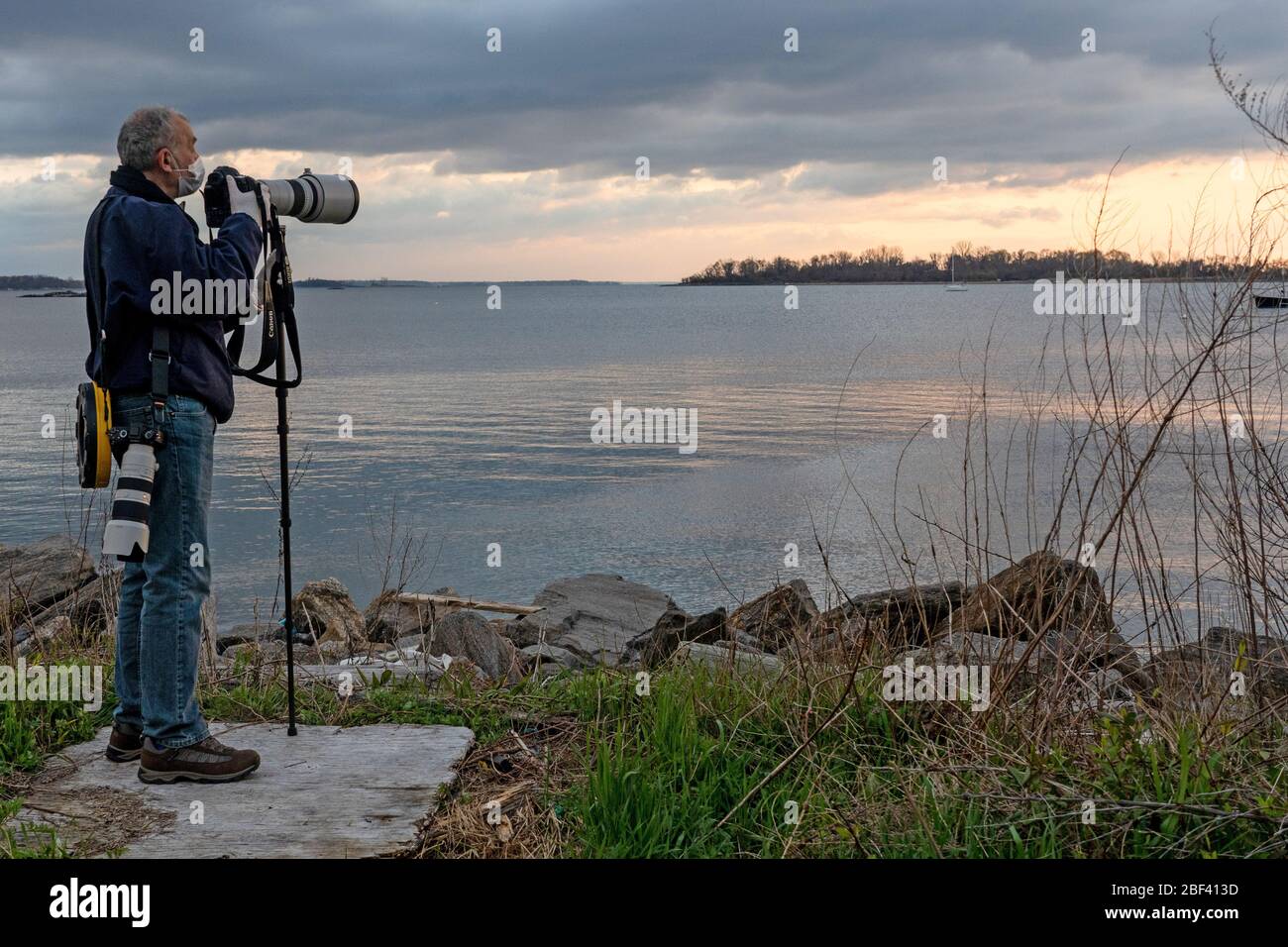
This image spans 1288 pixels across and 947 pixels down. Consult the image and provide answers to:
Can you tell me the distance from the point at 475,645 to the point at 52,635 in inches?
114

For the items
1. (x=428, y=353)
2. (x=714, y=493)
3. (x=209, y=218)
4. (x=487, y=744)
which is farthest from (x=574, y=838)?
(x=428, y=353)

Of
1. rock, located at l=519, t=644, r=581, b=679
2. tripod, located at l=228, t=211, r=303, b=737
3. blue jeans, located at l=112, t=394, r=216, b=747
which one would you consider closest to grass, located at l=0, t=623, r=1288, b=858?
blue jeans, located at l=112, t=394, r=216, b=747

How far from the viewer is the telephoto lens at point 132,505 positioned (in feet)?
12.7

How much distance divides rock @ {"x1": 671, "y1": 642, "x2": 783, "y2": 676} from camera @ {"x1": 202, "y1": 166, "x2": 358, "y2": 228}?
103 inches

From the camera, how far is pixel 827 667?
4645mm

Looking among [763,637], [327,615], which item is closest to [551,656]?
[327,615]

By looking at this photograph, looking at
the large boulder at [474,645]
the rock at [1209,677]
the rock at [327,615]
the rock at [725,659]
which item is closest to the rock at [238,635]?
the rock at [327,615]

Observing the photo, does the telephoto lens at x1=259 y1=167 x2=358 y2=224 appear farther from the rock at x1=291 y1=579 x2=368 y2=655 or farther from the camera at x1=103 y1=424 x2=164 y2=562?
the rock at x1=291 y1=579 x2=368 y2=655

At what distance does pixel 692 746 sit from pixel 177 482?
2.19 meters

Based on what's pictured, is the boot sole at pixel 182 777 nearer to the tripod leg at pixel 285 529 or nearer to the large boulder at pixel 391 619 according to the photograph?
the tripod leg at pixel 285 529

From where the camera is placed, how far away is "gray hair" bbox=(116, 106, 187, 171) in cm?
411

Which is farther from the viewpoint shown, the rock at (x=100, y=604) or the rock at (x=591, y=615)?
the rock at (x=591, y=615)

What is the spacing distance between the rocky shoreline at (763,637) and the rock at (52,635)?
27 millimetres
